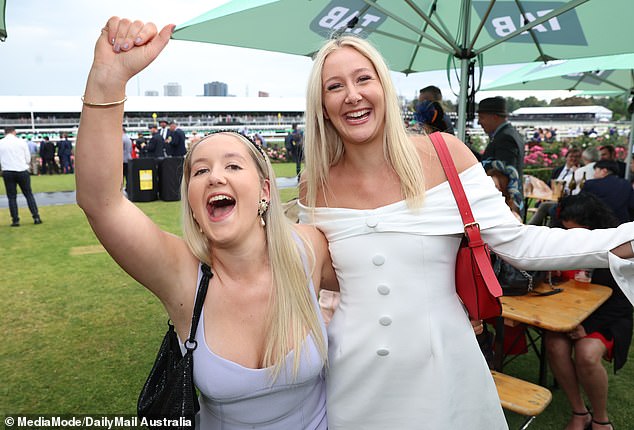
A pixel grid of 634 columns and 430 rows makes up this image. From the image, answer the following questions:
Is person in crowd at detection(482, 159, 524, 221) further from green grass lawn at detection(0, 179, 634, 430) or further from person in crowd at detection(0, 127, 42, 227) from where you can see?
person in crowd at detection(0, 127, 42, 227)

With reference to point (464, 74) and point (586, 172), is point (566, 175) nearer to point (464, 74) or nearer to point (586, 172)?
point (586, 172)

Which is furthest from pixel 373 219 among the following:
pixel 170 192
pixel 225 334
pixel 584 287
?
pixel 170 192

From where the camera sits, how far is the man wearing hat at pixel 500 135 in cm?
522

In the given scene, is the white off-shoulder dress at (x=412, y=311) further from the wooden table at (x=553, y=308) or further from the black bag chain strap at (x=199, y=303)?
the wooden table at (x=553, y=308)

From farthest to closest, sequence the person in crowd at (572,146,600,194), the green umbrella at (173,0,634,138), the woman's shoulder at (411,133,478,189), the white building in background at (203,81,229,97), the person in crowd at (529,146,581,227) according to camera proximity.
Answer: the white building in background at (203,81,229,97) → the person in crowd at (529,146,581,227) → the person in crowd at (572,146,600,194) → the green umbrella at (173,0,634,138) → the woman's shoulder at (411,133,478,189)

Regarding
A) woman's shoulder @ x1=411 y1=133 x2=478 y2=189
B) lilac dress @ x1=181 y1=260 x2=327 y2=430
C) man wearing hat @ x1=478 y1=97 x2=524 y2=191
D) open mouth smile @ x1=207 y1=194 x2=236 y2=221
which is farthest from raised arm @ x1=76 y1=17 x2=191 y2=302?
man wearing hat @ x1=478 y1=97 x2=524 y2=191

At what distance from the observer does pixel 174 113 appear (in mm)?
51750

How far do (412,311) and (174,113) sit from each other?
53.7 metres

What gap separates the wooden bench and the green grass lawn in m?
0.76

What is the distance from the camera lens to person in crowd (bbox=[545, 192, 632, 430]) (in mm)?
3240

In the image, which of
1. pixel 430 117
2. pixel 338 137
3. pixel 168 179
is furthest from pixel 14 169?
pixel 338 137

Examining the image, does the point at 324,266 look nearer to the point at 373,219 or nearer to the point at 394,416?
the point at 373,219

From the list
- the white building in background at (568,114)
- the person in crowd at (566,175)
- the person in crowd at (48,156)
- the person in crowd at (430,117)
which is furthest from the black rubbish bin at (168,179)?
the white building in background at (568,114)

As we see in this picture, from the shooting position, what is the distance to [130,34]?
1.16 metres
